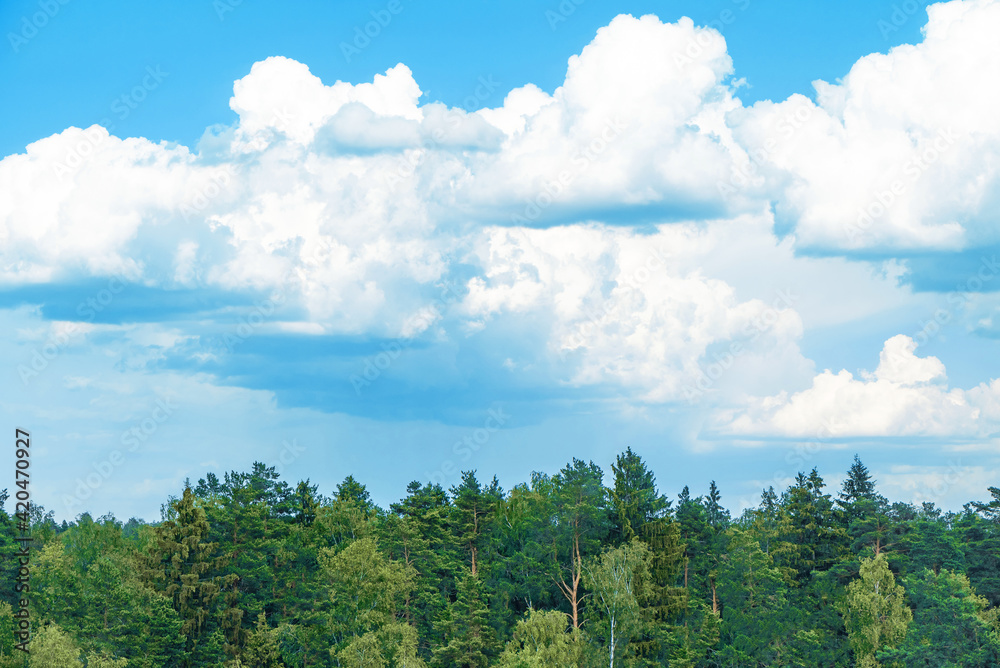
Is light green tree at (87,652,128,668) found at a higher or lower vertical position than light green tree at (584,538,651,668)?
lower

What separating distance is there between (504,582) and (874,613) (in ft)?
111

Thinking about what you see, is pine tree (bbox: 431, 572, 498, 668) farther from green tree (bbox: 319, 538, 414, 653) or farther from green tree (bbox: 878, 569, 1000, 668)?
green tree (bbox: 878, 569, 1000, 668)

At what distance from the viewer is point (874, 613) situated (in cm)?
9031

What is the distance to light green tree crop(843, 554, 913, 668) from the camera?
89438 mm

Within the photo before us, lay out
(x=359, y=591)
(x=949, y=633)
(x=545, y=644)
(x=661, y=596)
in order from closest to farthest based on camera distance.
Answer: (x=949, y=633) < (x=545, y=644) < (x=359, y=591) < (x=661, y=596)

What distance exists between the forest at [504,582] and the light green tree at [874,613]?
192mm

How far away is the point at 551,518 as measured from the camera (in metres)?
96.9

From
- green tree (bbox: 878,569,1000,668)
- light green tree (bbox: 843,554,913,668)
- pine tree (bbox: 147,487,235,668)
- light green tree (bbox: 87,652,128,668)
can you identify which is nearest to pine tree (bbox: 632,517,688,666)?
light green tree (bbox: 843,554,913,668)

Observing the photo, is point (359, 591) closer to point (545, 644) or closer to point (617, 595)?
point (545, 644)

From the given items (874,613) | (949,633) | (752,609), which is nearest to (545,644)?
(752,609)

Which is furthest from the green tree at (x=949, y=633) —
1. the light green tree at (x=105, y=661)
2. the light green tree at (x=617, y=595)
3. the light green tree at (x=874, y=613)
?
the light green tree at (x=105, y=661)

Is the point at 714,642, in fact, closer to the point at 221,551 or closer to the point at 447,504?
the point at 447,504

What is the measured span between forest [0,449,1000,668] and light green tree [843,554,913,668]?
0.19m

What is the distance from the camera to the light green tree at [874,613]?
89.4 metres
